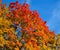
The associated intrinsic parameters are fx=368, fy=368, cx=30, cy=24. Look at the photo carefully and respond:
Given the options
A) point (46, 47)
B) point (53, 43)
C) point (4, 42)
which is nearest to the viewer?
point (4, 42)

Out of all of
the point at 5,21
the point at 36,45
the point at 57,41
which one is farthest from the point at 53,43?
the point at 5,21

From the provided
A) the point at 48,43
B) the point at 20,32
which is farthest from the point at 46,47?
the point at 20,32

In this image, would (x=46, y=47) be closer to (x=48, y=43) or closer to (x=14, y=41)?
(x=48, y=43)

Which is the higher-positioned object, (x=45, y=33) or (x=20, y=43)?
(x=45, y=33)

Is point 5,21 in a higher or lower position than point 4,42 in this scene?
higher

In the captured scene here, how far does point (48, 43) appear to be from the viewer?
83750 mm

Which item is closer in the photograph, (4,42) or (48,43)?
(4,42)

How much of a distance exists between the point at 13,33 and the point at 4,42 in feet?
8.54

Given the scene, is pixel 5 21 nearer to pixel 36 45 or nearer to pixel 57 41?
pixel 36 45

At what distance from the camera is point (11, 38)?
74125mm

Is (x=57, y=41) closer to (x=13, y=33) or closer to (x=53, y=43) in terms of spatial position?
(x=53, y=43)

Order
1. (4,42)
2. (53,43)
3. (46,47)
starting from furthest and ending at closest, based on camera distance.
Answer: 1. (53,43)
2. (46,47)
3. (4,42)

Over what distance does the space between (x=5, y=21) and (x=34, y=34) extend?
6601 millimetres

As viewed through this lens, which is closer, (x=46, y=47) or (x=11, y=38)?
(x=11, y=38)
